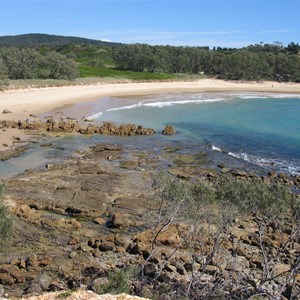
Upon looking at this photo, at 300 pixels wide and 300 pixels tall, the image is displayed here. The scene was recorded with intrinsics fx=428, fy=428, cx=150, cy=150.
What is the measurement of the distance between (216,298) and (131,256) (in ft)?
17.6

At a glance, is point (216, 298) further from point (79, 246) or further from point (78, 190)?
point (78, 190)

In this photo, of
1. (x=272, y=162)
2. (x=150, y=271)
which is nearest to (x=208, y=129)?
(x=272, y=162)

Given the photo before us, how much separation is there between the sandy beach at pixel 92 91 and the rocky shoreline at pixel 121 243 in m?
11.8

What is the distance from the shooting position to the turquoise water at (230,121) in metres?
40.6

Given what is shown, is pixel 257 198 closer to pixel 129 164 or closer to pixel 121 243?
pixel 121 243

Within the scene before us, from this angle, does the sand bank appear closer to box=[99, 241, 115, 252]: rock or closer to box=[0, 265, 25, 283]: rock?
box=[99, 241, 115, 252]: rock

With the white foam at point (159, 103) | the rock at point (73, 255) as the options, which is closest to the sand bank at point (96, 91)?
the white foam at point (159, 103)

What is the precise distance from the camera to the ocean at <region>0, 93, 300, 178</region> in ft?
117

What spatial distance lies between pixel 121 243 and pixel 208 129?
34353mm

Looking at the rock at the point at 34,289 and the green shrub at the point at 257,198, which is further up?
the green shrub at the point at 257,198

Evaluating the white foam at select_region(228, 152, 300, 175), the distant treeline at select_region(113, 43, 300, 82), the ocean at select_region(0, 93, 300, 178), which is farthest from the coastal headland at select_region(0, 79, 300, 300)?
the distant treeline at select_region(113, 43, 300, 82)

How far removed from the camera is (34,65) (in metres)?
83.3

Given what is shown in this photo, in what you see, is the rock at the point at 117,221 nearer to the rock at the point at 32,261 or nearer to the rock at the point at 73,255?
the rock at the point at 73,255

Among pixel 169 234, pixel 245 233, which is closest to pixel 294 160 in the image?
pixel 245 233
